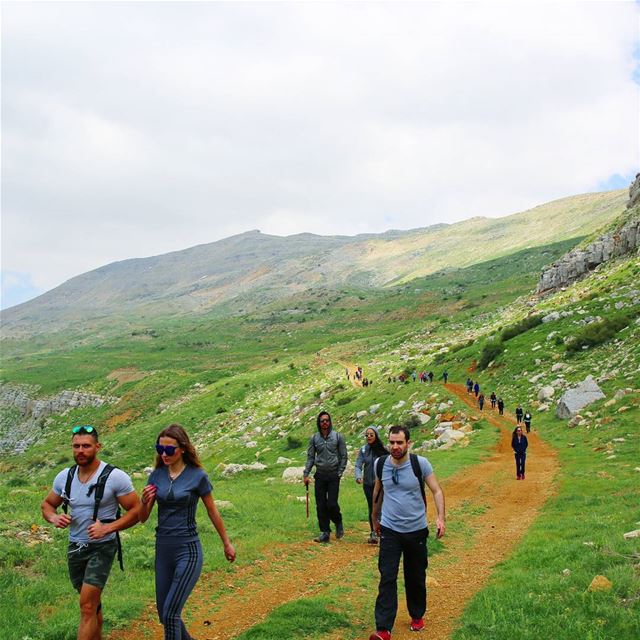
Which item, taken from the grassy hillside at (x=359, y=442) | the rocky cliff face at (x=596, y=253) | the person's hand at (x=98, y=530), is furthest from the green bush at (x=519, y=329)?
the person's hand at (x=98, y=530)

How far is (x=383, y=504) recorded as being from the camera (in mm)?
8195

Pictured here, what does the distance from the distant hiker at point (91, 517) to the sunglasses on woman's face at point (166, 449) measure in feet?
Answer: 2.01

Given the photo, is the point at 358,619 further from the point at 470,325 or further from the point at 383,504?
the point at 470,325

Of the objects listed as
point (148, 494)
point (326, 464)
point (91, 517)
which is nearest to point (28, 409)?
point (326, 464)

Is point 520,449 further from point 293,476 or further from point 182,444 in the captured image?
point 182,444

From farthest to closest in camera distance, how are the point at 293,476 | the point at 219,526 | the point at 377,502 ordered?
the point at 293,476 → the point at 377,502 → the point at 219,526

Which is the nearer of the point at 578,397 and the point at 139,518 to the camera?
the point at 139,518

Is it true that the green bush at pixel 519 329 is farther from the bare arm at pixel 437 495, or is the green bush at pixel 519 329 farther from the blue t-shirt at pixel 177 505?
the blue t-shirt at pixel 177 505

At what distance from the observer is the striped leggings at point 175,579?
21.0 feet

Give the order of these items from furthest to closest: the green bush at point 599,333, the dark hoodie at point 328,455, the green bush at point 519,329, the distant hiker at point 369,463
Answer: the green bush at point 519,329, the green bush at point 599,333, the dark hoodie at point 328,455, the distant hiker at point 369,463

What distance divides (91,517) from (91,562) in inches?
22.7

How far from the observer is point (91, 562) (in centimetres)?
666

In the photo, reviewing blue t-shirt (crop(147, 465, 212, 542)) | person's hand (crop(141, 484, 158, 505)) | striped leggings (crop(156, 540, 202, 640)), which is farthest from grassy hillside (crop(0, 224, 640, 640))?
person's hand (crop(141, 484, 158, 505))

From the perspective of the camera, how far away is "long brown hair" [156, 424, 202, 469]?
6715 mm
